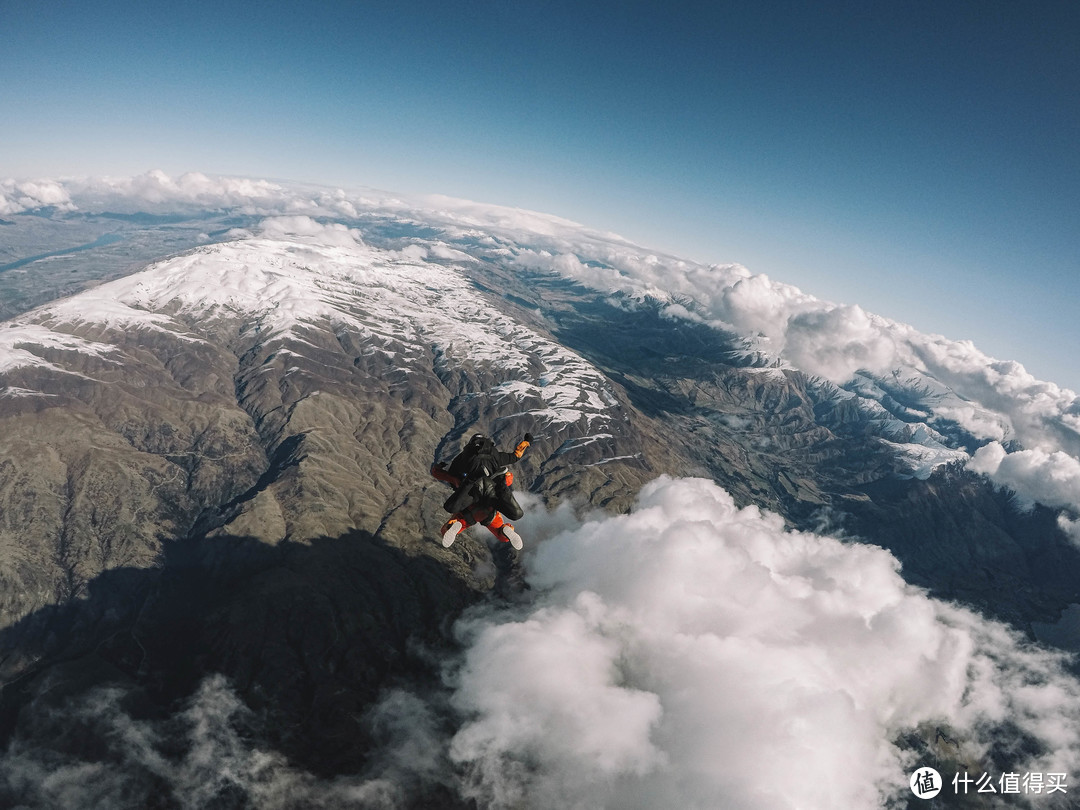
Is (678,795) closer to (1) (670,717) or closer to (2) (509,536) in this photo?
(1) (670,717)

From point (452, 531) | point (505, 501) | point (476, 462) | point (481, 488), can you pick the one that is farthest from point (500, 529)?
point (476, 462)

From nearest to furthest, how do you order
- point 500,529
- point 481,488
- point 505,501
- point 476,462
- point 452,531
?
point 476,462, point 481,488, point 452,531, point 505,501, point 500,529

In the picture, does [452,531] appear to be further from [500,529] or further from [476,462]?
[476,462]

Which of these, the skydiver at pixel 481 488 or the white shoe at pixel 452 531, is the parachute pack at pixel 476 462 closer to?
the skydiver at pixel 481 488

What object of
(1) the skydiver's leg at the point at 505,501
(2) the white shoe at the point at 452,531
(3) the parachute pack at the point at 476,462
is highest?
(3) the parachute pack at the point at 476,462

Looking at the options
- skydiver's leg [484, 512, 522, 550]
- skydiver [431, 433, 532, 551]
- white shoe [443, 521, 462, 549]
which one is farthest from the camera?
skydiver's leg [484, 512, 522, 550]

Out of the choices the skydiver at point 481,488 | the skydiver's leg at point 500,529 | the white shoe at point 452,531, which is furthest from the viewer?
the skydiver's leg at point 500,529

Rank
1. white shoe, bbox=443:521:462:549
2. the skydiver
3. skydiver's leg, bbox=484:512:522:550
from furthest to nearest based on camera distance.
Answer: skydiver's leg, bbox=484:512:522:550 → white shoe, bbox=443:521:462:549 → the skydiver

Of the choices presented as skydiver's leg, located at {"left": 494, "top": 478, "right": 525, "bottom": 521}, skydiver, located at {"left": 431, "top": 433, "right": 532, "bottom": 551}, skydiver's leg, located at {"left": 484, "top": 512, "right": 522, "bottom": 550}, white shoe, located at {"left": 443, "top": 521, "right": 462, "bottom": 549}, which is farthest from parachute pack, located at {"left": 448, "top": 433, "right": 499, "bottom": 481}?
skydiver's leg, located at {"left": 484, "top": 512, "right": 522, "bottom": 550}

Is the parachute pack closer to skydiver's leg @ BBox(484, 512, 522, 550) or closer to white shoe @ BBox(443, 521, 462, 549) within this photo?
white shoe @ BBox(443, 521, 462, 549)

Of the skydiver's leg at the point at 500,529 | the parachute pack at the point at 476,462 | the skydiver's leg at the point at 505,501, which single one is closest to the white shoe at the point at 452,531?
the skydiver's leg at the point at 500,529

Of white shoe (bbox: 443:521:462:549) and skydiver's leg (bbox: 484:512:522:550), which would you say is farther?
skydiver's leg (bbox: 484:512:522:550)

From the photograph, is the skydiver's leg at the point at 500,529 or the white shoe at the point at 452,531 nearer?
the white shoe at the point at 452,531
